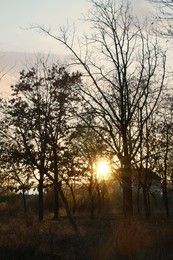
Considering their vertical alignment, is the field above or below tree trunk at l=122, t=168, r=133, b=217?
below

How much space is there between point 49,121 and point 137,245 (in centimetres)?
1390

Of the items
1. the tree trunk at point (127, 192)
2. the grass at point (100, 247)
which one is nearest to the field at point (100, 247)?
the grass at point (100, 247)

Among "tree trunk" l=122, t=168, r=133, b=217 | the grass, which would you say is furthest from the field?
"tree trunk" l=122, t=168, r=133, b=217

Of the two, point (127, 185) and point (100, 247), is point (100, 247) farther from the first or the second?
point (127, 185)

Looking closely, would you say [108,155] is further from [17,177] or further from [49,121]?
[17,177]

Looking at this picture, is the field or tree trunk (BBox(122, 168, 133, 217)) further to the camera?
tree trunk (BBox(122, 168, 133, 217))

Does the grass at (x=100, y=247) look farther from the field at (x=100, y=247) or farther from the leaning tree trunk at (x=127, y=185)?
the leaning tree trunk at (x=127, y=185)

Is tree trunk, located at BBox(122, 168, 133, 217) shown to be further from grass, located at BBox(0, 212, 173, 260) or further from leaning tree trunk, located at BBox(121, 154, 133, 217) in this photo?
grass, located at BBox(0, 212, 173, 260)

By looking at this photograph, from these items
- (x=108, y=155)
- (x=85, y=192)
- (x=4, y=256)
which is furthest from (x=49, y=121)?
(x=85, y=192)

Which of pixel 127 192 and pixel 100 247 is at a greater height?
pixel 127 192

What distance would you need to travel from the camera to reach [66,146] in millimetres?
30250

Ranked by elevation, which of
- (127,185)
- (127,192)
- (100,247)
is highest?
(127,185)

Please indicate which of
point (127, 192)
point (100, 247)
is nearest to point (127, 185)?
point (127, 192)

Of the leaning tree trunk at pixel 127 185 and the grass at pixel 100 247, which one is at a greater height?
the leaning tree trunk at pixel 127 185
